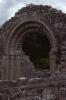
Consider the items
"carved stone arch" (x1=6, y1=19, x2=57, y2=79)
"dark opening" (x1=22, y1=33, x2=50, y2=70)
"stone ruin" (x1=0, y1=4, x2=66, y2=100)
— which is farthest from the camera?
"dark opening" (x1=22, y1=33, x2=50, y2=70)

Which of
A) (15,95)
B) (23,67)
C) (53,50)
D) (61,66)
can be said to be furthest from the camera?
(23,67)

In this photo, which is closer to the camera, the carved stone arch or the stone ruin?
the stone ruin

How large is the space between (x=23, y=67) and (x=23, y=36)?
6.27 feet

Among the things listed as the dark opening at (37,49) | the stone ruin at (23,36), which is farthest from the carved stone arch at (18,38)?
the dark opening at (37,49)

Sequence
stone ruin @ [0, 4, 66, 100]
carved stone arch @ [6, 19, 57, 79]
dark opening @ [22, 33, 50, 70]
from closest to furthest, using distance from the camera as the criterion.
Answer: stone ruin @ [0, 4, 66, 100] < carved stone arch @ [6, 19, 57, 79] < dark opening @ [22, 33, 50, 70]

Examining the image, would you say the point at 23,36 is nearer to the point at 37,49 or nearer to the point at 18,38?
the point at 18,38

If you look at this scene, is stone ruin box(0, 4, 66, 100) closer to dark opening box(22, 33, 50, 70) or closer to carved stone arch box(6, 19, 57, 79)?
carved stone arch box(6, 19, 57, 79)

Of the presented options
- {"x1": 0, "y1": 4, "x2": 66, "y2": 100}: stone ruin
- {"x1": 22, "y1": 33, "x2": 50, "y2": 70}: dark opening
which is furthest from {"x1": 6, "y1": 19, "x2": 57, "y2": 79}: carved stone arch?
{"x1": 22, "y1": 33, "x2": 50, "y2": 70}: dark opening

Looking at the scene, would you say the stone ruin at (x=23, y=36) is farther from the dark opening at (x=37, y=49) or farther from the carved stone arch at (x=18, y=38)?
the dark opening at (x=37, y=49)

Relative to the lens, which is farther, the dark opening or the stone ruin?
the dark opening

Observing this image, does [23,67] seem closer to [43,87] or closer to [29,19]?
[29,19]

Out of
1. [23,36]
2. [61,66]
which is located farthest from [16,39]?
[61,66]

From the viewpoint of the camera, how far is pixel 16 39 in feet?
65.4

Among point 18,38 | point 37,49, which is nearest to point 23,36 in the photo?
point 18,38
